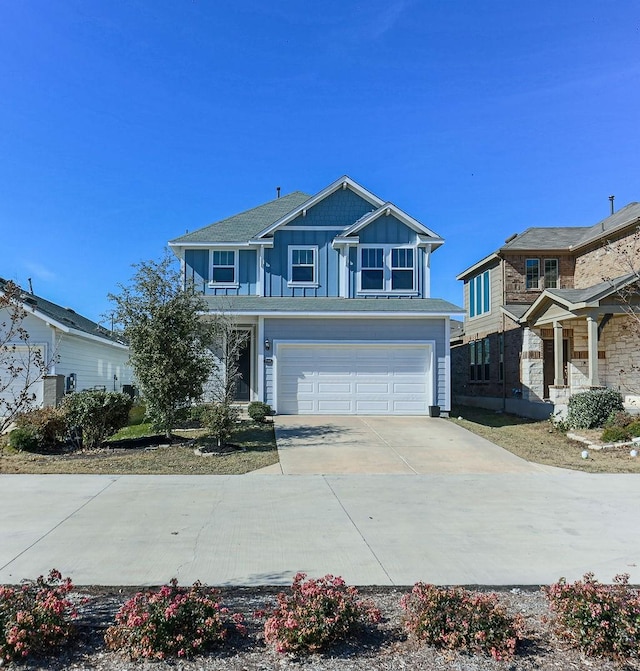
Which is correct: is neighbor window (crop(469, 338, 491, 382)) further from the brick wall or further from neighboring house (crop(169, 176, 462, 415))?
neighboring house (crop(169, 176, 462, 415))

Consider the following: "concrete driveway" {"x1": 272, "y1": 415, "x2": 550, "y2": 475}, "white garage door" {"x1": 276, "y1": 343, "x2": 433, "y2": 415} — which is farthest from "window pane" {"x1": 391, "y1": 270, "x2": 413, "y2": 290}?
"concrete driveway" {"x1": 272, "y1": 415, "x2": 550, "y2": 475}

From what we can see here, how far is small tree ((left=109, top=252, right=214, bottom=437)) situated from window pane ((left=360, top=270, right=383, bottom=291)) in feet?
24.2

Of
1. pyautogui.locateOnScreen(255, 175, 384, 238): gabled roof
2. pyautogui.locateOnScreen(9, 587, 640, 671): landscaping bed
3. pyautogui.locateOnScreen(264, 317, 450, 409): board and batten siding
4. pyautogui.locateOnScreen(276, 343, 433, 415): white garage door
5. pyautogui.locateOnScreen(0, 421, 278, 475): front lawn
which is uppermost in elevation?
pyautogui.locateOnScreen(255, 175, 384, 238): gabled roof

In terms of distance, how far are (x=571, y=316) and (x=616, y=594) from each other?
575 inches

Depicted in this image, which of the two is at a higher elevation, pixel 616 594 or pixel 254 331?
pixel 254 331

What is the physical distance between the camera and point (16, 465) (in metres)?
9.78

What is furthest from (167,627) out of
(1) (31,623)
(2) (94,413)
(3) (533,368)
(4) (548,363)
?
(4) (548,363)

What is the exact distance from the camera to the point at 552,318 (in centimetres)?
1797

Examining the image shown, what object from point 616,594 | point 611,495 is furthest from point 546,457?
point 616,594

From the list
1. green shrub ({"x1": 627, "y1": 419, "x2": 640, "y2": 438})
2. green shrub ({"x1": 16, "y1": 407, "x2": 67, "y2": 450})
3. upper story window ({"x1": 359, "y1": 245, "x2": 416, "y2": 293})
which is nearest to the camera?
green shrub ({"x1": 16, "y1": 407, "x2": 67, "y2": 450})

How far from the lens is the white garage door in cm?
1658

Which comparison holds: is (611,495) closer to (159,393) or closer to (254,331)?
(159,393)

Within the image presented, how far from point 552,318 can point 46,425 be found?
15.4m

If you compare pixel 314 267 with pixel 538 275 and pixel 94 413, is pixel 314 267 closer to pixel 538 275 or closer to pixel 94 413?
pixel 94 413
